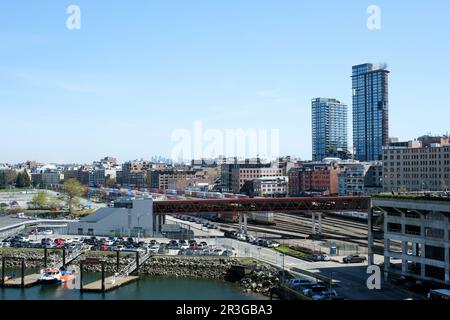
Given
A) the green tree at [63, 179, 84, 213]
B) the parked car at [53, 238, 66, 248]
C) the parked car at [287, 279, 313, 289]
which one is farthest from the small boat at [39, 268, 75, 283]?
the green tree at [63, 179, 84, 213]

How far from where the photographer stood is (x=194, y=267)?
15.6 metres

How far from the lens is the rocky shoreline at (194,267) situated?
13.7 m

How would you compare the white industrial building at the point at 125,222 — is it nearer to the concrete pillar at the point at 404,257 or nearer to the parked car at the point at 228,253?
the parked car at the point at 228,253

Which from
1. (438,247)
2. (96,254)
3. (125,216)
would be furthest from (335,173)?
(438,247)

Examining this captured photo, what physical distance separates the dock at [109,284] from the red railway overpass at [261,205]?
606cm

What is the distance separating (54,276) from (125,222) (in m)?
6.71

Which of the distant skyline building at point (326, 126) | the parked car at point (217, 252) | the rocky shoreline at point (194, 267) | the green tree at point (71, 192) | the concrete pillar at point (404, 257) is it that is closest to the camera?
the concrete pillar at point (404, 257)

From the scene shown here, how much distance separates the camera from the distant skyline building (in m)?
69.8

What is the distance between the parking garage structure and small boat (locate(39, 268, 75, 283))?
8.18 m

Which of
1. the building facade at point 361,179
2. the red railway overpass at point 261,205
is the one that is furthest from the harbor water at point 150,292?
the building facade at point 361,179

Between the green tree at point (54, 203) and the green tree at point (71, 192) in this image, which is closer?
the green tree at point (71, 192)

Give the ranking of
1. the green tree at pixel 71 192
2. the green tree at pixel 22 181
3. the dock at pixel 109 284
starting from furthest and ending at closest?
the green tree at pixel 22 181 < the green tree at pixel 71 192 < the dock at pixel 109 284

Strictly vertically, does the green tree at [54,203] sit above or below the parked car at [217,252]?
above

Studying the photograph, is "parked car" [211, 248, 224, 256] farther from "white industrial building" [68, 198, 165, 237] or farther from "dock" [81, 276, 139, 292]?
"white industrial building" [68, 198, 165, 237]
